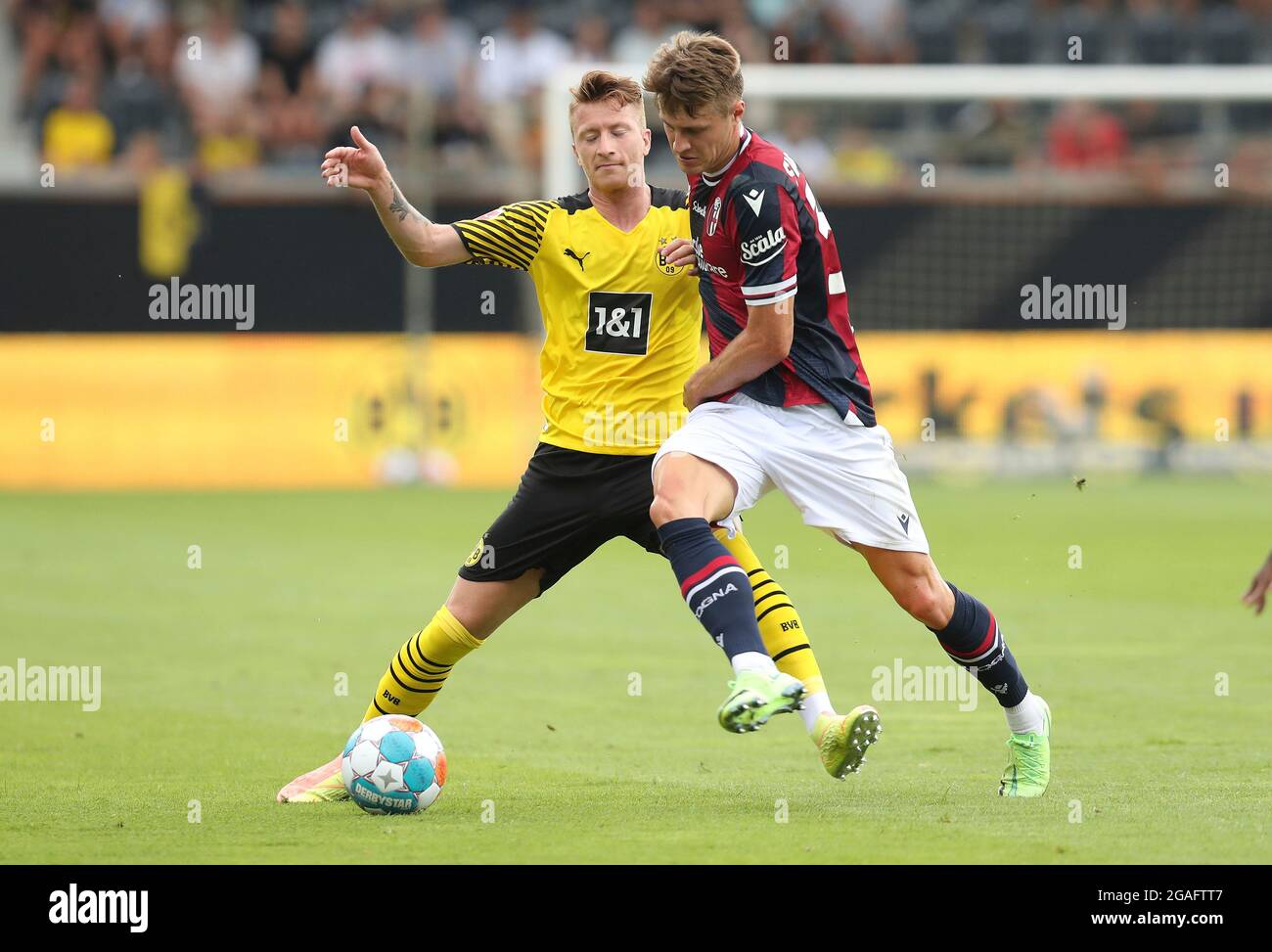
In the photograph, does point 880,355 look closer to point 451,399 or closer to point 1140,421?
point 1140,421

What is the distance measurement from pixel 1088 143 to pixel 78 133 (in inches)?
432

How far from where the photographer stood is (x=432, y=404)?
19.9m

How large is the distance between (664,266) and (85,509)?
1230 cm

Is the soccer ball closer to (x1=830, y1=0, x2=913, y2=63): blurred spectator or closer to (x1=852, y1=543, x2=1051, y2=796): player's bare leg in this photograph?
(x1=852, y1=543, x2=1051, y2=796): player's bare leg

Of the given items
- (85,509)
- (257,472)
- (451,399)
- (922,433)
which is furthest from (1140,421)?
(85,509)

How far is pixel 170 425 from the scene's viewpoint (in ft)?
64.5

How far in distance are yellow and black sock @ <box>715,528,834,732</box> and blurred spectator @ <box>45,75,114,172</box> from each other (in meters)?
15.9

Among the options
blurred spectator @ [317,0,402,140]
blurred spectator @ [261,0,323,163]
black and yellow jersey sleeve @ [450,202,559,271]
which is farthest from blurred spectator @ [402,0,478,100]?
black and yellow jersey sleeve @ [450,202,559,271]

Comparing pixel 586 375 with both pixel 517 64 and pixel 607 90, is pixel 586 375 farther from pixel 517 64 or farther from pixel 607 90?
pixel 517 64

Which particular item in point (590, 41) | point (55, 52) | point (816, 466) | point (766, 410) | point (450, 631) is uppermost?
point (55, 52)

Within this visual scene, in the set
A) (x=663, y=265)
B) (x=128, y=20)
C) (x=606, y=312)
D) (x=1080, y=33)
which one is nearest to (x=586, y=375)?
(x=606, y=312)

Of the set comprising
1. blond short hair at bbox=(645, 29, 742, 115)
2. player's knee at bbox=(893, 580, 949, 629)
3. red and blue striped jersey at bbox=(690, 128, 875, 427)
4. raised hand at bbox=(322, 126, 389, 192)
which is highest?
blond short hair at bbox=(645, 29, 742, 115)

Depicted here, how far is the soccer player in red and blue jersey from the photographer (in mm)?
5848

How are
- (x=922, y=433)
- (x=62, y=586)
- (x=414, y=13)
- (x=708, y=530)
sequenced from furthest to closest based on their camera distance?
(x=414, y=13), (x=922, y=433), (x=62, y=586), (x=708, y=530)
